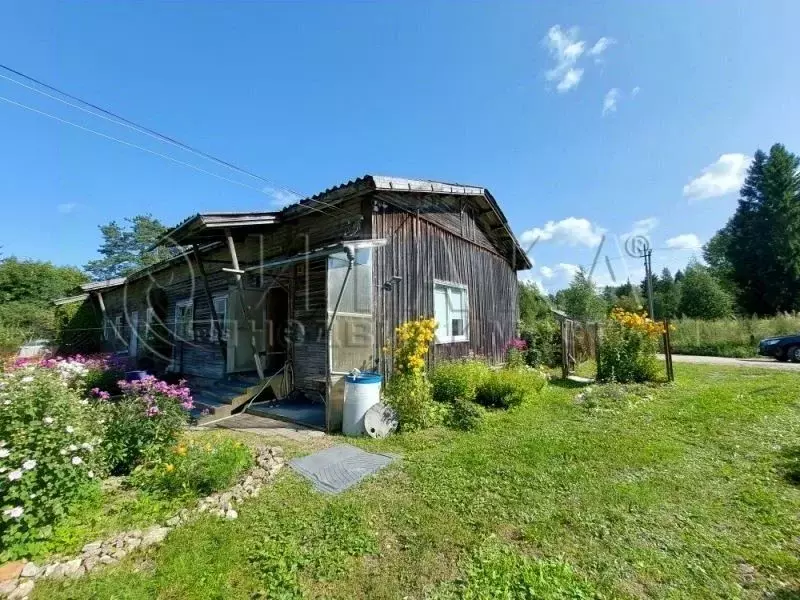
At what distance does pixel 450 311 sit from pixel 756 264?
32.3 metres

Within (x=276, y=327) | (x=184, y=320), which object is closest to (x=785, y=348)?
(x=276, y=327)

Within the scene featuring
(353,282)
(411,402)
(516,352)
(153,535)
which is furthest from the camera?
(516,352)

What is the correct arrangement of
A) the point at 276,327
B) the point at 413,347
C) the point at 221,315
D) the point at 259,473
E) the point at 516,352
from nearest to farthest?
the point at 259,473 → the point at 413,347 → the point at 276,327 → the point at 221,315 → the point at 516,352

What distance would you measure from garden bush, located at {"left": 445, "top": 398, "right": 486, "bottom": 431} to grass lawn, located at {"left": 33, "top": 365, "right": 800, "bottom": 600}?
829 mm

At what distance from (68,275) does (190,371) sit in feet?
89.0

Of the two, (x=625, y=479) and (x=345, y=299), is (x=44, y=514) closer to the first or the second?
(x=345, y=299)

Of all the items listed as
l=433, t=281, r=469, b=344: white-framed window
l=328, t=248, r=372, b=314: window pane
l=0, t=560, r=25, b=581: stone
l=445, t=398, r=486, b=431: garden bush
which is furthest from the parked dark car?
l=0, t=560, r=25, b=581: stone

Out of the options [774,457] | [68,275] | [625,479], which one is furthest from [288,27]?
[68,275]

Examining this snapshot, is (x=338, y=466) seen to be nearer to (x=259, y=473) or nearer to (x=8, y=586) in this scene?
(x=259, y=473)

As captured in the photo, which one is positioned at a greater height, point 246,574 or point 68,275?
point 68,275

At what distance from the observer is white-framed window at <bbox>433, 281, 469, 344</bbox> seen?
8805 millimetres

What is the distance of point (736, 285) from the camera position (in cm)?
2902

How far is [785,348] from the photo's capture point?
45.5ft

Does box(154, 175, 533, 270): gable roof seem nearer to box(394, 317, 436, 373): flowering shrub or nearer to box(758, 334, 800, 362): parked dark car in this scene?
→ box(394, 317, 436, 373): flowering shrub
